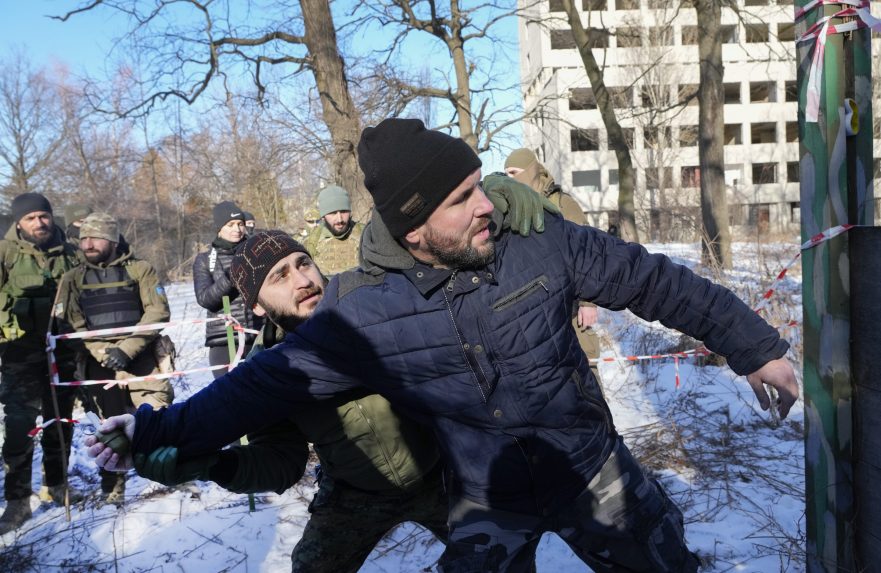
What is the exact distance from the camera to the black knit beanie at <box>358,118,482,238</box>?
6.11 ft

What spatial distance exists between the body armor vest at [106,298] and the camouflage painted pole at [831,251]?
451cm

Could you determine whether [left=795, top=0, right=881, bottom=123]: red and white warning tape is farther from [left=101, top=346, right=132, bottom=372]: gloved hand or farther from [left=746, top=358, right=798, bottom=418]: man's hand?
[left=101, top=346, right=132, bottom=372]: gloved hand

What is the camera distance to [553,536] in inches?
144

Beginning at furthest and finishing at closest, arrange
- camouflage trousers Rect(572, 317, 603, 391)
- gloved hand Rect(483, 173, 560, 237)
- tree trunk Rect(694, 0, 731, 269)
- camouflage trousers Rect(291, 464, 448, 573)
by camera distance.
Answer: tree trunk Rect(694, 0, 731, 269) < camouflage trousers Rect(572, 317, 603, 391) < camouflage trousers Rect(291, 464, 448, 573) < gloved hand Rect(483, 173, 560, 237)

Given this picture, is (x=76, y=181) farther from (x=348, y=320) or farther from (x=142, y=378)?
(x=348, y=320)

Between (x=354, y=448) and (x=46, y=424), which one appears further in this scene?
(x=46, y=424)

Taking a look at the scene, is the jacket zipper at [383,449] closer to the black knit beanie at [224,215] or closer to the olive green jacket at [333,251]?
the olive green jacket at [333,251]

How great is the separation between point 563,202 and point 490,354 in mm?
3283

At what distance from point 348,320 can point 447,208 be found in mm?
464

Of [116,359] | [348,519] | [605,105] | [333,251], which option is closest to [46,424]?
[116,359]

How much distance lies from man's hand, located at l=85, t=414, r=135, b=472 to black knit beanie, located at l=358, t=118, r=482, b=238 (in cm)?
96

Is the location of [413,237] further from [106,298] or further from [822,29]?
[106,298]

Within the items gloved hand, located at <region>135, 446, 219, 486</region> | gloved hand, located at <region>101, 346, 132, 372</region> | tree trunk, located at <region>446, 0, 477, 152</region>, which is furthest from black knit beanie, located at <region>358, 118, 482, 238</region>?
tree trunk, located at <region>446, 0, 477, 152</region>

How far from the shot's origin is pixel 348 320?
6.34ft
